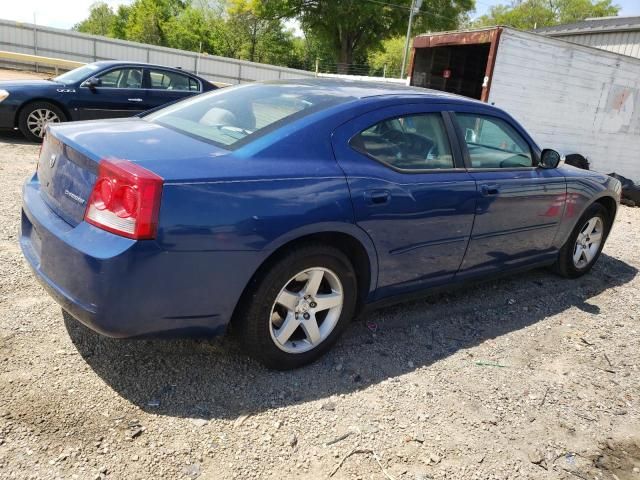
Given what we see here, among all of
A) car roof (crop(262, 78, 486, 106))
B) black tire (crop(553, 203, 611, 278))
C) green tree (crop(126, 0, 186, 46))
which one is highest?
green tree (crop(126, 0, 186, 46))

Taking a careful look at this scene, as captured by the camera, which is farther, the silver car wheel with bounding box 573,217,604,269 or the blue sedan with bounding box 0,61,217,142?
the blue sedan with bounding box 0,61,217,142

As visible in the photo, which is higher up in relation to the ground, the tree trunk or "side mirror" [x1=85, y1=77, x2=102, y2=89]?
the tree trunk

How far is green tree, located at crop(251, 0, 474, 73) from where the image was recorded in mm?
38844

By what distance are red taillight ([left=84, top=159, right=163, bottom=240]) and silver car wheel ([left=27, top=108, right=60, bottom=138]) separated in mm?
6909

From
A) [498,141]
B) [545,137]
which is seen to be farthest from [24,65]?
[498,141]

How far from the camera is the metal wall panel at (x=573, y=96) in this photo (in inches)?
371

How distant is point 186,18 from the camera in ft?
192

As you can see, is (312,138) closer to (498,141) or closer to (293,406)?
(293,406)

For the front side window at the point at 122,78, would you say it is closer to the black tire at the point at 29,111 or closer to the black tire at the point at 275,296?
the black tire at the point at 29,111

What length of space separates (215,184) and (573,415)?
236cm

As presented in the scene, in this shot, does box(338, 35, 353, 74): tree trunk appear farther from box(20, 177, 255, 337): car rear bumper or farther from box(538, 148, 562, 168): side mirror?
box(20, 177, 255, 337): car rear bumper

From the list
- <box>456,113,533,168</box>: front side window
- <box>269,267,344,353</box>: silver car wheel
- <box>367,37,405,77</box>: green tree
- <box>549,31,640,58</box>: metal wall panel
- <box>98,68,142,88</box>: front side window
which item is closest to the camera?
<box>269,267,344,353</box>: silver car wheel

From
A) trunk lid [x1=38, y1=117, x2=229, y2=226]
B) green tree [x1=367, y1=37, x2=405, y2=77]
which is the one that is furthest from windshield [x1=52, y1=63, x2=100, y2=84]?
green tree [x1=367, y1=37, x2=405, y2=77]

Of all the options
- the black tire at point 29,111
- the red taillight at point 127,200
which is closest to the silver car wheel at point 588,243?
the red taillight at point 127,200
